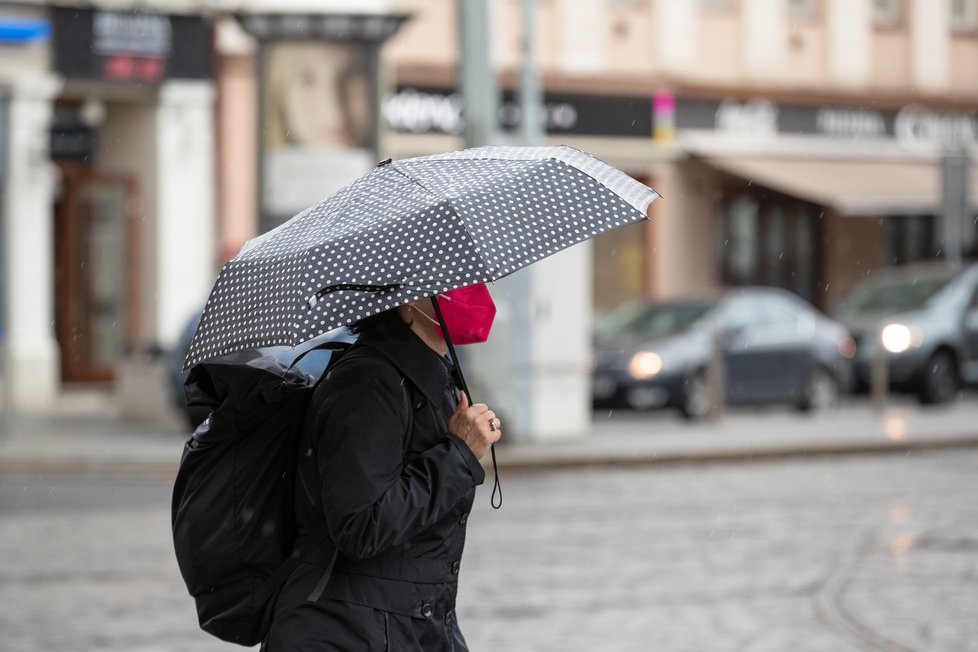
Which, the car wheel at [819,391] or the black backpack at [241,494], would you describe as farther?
the car wheel at [819,391]

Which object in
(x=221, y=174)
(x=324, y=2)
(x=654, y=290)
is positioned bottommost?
(x=654, y=290)

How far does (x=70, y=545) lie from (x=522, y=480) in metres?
5.05

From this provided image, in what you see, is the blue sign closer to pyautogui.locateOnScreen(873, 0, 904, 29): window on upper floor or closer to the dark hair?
pyautogui.locateOnScreen(873, 0, 904, 29): window on upper floor

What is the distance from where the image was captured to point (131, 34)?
→ 23859 millimetres

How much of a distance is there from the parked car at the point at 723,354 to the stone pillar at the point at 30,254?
278 inches

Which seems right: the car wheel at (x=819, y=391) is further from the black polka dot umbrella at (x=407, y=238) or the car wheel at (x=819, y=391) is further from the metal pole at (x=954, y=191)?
the black polka dot umbrella at (x=407, y=238)

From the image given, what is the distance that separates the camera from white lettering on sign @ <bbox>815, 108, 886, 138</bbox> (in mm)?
33031

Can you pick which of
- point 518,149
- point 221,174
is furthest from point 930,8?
point 518,149

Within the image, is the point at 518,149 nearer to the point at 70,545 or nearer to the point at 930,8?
the point at 70,545

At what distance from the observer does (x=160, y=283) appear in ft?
80.0

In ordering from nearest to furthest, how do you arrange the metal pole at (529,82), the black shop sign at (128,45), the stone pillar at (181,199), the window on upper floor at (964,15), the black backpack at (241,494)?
1. the black backpack at (241,494)
2. the metal pole at (529,82)
3. the black shop sign at (128,45)
4. the stone pillar at (181,199)
5. the window on upper floor at (964,15)

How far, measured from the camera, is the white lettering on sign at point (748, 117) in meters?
31.5

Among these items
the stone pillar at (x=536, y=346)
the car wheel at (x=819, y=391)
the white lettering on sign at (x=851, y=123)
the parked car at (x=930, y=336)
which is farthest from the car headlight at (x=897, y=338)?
the white lettering on sign at (x=851, y=123)

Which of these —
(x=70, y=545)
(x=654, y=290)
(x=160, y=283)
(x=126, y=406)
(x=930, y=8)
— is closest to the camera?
(x=70, y=545)
